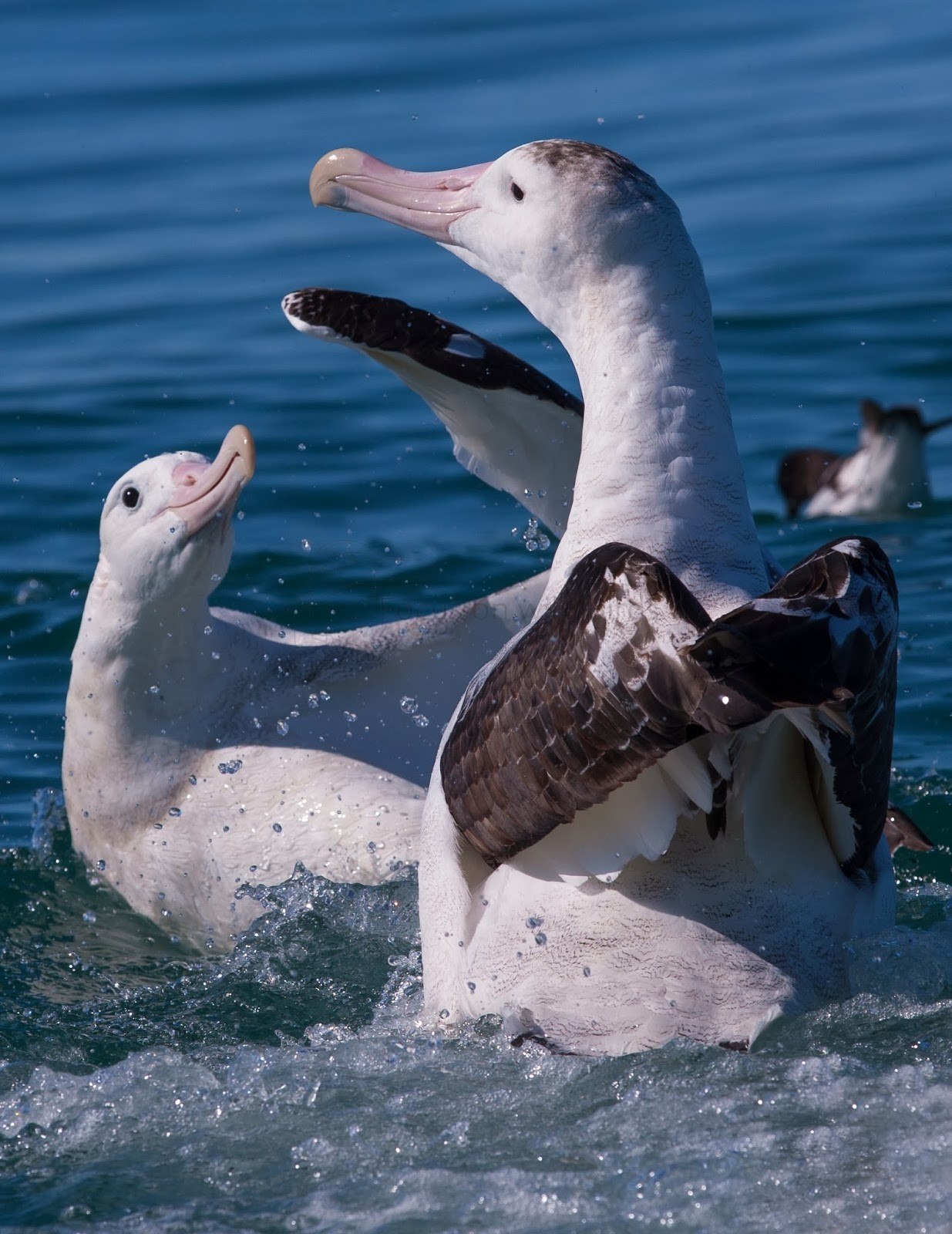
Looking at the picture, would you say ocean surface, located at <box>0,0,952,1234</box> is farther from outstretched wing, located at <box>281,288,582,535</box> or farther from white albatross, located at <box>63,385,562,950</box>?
outstretched wing, located at <box>281,288,582,535</box>

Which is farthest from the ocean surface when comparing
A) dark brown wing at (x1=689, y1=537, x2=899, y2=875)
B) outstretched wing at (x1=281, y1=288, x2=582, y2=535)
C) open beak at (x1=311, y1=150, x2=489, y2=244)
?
open beak at (x1=311, y1=150, x2=489, y2=244)

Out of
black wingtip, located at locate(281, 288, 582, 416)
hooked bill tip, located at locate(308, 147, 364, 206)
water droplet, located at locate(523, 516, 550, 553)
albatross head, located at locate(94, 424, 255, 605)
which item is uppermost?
hooked bill tip, located at locate(308, 147, 364, 206)

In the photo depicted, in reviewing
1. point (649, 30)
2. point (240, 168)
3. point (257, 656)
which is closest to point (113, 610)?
point (257, 656)

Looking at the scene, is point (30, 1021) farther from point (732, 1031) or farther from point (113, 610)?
point (732, 1031)

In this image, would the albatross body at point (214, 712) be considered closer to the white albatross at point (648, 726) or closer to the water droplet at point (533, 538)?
the water droplet at point (533, 538)

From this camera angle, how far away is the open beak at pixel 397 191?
518 centimetres

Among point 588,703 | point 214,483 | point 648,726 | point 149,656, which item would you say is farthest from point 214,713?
point 648,726

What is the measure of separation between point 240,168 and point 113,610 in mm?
7550

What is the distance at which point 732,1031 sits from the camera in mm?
4434

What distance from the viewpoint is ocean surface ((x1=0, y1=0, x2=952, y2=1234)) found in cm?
422

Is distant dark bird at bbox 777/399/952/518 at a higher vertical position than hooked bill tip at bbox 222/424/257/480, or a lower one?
lower

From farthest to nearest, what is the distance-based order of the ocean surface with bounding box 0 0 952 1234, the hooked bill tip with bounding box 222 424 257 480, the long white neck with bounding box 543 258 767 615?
the hooked bill tip with bounding box 222 424 257 480
the long white neck with bounding box 543 258 767 615
the ocean surface with bounding box 0 0 952 1234

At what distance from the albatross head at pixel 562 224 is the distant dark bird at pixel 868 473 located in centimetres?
463

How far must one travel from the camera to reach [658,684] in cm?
380
